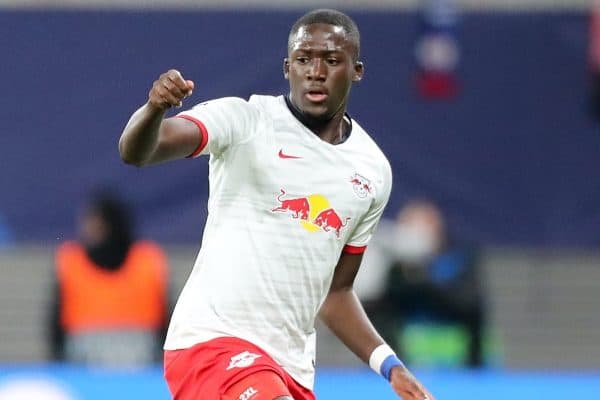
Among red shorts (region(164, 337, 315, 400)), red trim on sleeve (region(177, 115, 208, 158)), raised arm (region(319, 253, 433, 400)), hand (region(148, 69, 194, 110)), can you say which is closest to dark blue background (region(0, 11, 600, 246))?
raised arm (region(319, 253, 433, 400))

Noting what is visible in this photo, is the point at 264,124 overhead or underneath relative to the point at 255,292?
overhead

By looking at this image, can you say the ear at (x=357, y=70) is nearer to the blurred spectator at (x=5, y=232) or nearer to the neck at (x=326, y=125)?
the neck at (x=326, y=125)

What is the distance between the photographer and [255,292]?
5328 millimetres

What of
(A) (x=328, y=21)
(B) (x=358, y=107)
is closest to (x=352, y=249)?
(A) (x=328, y=21)

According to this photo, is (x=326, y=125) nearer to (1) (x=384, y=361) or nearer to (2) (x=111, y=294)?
(1) (x=384, y=361)

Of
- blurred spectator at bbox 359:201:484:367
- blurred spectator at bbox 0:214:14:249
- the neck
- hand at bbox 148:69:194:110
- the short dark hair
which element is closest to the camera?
hand at bbox 148:69:194:110

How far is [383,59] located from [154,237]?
84.3 inches

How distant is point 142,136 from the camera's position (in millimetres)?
4676

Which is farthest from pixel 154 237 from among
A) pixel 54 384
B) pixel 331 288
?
pixel 331 288

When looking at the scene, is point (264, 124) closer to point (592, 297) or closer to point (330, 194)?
point (330, 194)

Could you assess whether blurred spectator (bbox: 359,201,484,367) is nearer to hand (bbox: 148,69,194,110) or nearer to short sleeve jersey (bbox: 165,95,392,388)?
short sleeve jersey (bbox: 165,95,392,388)

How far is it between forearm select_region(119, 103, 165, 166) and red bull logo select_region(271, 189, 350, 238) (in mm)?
727

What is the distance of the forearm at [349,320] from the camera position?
5832mm

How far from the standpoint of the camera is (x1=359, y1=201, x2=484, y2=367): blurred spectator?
29.3 ft
